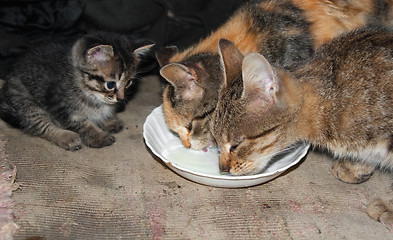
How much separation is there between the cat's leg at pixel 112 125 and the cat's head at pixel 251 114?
3.70 ft

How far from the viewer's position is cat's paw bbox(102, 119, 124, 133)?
125 inches

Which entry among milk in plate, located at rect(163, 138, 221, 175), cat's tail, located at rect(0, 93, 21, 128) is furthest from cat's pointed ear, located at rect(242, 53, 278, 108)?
cat's tail, located at rect(0, 93, 21, 128)

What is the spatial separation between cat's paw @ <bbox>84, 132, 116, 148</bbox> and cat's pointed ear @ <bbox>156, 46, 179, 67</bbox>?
0.68 meters

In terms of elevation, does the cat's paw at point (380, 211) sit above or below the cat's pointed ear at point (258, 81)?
below

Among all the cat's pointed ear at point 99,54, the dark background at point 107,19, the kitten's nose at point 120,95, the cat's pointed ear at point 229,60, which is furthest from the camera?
the dark background at point 107,19

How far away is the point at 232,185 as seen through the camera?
7.78ft

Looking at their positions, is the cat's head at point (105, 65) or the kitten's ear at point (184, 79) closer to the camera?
the kitten's ear at point (184, 79)

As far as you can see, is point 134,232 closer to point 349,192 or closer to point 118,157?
point 118,157

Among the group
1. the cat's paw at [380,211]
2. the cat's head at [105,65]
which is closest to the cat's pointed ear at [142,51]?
the cat's head at [105,65]

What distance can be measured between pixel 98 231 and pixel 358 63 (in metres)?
1.66

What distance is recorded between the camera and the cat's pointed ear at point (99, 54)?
2795 millimetres

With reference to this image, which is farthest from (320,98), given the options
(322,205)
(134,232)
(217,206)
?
(134,232)

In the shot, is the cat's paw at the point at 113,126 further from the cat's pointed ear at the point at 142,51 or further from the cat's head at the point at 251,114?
the cat's head at the point at 251,114

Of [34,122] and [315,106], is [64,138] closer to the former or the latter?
[34,122]
